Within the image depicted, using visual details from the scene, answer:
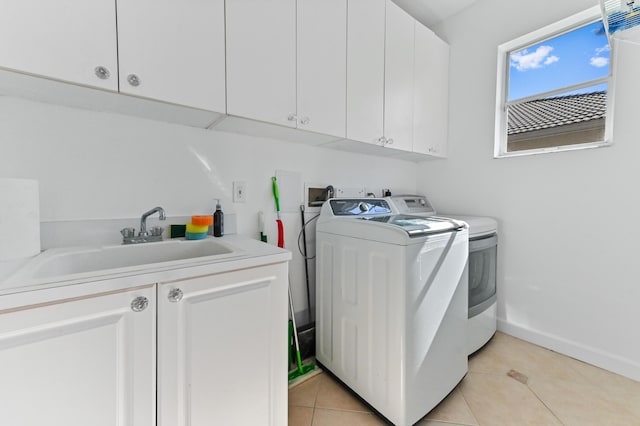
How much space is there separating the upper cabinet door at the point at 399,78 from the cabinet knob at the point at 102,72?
1.53m

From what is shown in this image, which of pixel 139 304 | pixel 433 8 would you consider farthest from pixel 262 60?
pixel 433 8

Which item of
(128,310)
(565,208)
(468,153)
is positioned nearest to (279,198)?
(128,310)

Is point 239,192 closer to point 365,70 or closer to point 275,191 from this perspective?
point 275,191

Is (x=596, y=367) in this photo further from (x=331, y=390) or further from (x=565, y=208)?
(x=331, y=390)

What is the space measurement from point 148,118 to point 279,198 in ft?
2.72

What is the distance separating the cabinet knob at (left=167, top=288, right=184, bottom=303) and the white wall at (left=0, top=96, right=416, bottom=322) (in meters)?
0.68

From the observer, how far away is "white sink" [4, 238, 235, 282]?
3.02 ft

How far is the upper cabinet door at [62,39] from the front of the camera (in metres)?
0.80

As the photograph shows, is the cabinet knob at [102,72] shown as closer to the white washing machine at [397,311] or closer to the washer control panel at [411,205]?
the white washing machine at [397,311]

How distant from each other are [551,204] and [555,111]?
71 centimetres

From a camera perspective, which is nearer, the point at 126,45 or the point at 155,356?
the point at 155,356

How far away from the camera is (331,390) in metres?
1.54

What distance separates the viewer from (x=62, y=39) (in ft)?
2.83

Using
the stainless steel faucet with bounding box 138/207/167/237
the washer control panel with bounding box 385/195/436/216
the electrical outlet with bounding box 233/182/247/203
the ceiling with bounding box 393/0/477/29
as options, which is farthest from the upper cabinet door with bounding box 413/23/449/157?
the stainless steel faucet with bounding box 138/207/167/237
